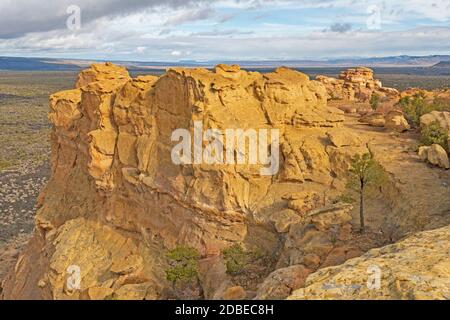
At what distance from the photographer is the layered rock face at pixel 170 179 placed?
24.0 metres

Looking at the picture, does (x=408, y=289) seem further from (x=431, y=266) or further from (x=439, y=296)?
(x=431, y=266)

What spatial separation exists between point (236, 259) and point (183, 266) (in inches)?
107

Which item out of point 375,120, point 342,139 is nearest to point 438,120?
point 375,120

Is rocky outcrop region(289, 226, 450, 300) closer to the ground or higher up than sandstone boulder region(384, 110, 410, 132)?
closer to the ground

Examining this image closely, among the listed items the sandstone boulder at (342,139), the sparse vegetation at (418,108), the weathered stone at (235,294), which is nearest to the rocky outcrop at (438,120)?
the sparse vegetation at (418,108)

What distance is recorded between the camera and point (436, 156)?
25375 millimetres

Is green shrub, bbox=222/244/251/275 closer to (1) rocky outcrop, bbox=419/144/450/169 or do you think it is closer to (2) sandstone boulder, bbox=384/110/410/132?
(1) rocky outcrop, bbox=419/144/450/169

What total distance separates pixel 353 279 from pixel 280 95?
52.6ft

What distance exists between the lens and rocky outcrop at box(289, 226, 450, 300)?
11008mm

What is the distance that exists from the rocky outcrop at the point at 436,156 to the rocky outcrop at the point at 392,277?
1221 cm

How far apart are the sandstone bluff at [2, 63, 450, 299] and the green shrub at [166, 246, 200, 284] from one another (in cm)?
77

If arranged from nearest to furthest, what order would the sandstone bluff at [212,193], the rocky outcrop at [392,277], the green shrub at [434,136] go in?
1. the rocky outcrop at [392,277]
2. the sandstone bluff at [212,193]
3. the green shrub at [434,136]

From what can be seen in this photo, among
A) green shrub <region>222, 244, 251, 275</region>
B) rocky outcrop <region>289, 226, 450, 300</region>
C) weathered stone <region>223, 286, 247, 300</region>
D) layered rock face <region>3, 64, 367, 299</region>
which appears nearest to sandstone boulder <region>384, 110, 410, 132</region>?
layered rock face <region>3, 64, 367, 299</region>

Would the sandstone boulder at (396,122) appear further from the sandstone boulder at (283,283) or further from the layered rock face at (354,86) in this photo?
the layered rock face at (354,86)
